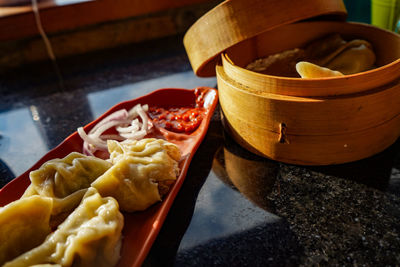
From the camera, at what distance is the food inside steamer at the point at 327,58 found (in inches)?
79.4

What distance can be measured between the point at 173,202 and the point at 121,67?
2092 millimetres

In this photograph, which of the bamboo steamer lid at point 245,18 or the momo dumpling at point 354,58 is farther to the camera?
the momo dumpling at point 354,58

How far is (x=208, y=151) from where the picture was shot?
2027 mm

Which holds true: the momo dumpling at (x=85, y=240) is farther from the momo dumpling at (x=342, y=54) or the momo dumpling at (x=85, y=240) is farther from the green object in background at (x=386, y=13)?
Answer: the green object in background at (x=386, y=13)

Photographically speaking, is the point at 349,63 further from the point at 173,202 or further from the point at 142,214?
the point at 142,214

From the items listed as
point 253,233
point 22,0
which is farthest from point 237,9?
point 22,0

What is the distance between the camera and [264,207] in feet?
5.20

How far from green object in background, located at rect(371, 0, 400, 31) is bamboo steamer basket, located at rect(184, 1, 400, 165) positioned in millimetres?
742

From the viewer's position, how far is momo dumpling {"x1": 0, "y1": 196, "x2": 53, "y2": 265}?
1276 mm

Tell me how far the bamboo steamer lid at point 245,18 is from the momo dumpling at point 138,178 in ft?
2.33

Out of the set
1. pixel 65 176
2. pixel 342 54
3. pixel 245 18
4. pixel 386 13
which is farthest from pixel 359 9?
pixel 65 176

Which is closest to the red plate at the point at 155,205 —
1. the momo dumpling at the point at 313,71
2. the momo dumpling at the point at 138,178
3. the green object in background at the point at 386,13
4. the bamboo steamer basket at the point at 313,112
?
the momo dumpling at the point at 138,178

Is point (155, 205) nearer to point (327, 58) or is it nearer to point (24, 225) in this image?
point (24, 225)

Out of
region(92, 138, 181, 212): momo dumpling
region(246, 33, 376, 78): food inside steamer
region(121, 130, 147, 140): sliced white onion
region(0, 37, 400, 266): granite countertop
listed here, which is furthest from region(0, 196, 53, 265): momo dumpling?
region(246, 33, 376, 78): food inside steamer
